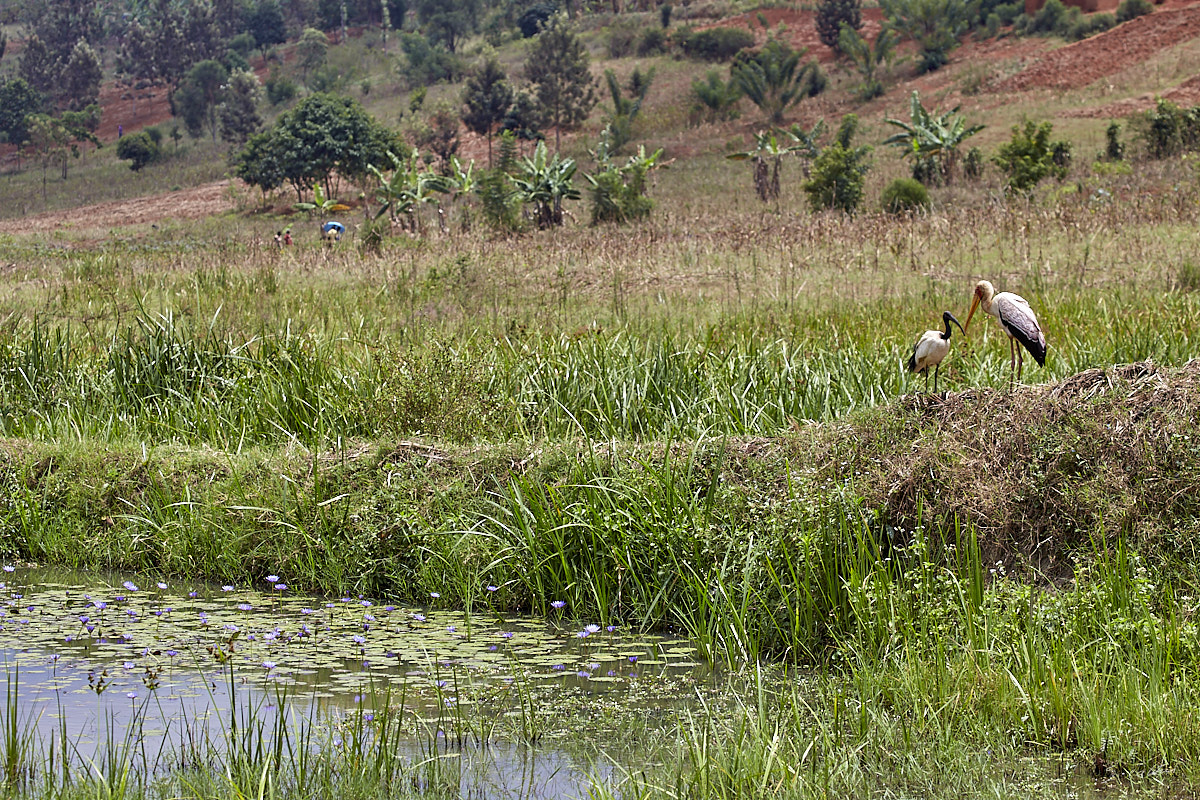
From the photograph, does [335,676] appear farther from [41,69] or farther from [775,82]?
[41,69]

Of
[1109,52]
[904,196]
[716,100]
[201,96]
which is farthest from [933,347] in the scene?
[201,96]

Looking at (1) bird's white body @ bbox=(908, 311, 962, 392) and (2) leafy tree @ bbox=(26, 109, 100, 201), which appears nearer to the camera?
(1) bird's white body @ bbox=(908, 311, 962, 392)

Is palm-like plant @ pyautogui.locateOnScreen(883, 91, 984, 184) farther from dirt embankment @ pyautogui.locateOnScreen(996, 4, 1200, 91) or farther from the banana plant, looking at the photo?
the banana plant

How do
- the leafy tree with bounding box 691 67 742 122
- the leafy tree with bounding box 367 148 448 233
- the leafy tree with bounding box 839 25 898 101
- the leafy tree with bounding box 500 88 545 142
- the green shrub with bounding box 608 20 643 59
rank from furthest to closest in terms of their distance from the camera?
the green shrub with bounding box 608 20 643 59, the leafy tree with bounding box 839 25 898 101, the leafy tree with bounding box 691 67 742 122, the leafy tree with bounding box 500 88 545 142, the leafy tree with bounding box 367 148 448 233

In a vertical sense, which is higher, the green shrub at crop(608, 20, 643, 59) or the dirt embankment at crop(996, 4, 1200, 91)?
the green shrub at crop(608, 20, 643, 59)

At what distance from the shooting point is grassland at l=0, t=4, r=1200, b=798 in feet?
12.3

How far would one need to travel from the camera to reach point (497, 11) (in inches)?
3701

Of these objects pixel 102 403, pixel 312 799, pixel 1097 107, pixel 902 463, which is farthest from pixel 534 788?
pixel 1097 107

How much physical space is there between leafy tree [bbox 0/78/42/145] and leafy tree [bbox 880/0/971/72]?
55997 mm

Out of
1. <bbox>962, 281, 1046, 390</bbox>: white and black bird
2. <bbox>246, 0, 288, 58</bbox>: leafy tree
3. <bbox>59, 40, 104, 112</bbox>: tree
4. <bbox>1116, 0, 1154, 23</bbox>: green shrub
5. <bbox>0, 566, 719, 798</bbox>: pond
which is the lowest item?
<bbox>0, 566, 719, 798</bbox>: pond

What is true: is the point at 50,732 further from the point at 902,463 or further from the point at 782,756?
the point at 902,463

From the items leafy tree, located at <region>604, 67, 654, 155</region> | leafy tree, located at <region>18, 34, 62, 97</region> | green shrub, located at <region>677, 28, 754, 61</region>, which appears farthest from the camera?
leafy tree, located at <region>18, 34, 62, 97</region>

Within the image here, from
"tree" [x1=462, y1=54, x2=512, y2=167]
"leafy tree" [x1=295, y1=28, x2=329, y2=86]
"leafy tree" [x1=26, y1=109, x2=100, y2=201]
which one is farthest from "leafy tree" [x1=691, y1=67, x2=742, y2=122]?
"leafy tree" [x1=295, y1=28, x2=329, y2=86]

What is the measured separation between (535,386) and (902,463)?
3180 mm
